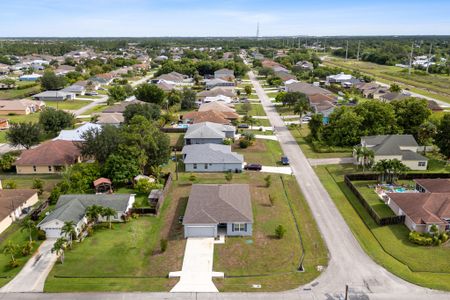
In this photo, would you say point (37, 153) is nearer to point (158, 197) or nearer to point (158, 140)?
point (158, 140)

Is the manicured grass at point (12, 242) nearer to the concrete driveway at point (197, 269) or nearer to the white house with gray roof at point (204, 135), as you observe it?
the concrete driveway at point (197, 269)

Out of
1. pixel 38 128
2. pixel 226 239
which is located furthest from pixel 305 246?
pixel 38 128

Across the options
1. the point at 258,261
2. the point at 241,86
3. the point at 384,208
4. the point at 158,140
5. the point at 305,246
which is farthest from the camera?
the point at 241,86

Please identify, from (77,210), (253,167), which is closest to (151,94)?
(253,167)

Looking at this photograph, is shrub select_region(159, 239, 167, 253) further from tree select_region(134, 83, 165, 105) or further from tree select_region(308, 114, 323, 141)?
tree select_region(134, 83, 165, 105)

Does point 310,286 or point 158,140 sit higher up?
point 158,140

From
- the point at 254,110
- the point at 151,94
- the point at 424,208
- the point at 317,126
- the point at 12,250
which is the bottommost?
the point at 12,250

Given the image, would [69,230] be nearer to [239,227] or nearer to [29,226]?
[29,226]

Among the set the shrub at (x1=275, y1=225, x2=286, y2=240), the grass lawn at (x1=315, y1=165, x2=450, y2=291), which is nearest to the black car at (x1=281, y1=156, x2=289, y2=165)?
the grass lawn at (x1=315, y1=165, x2=450, y2=291)
